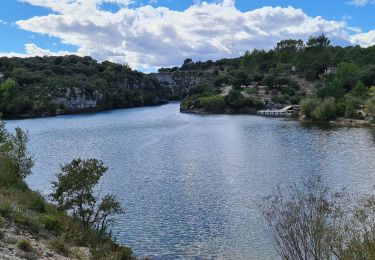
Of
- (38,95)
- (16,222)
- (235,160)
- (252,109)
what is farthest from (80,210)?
(38,95)

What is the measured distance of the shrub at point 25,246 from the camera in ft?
62.0

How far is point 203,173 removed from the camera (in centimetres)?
5138

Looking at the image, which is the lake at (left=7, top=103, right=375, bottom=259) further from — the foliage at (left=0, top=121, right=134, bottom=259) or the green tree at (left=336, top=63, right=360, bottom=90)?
the green tree at (left=336, top=63, right=360, bottom=90)

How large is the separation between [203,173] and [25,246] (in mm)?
33496

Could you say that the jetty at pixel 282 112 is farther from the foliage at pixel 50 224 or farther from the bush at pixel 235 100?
the foliage at pixel 50 224

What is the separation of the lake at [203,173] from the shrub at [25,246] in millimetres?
9491

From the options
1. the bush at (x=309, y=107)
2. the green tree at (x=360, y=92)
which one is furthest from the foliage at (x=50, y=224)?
the green tree at (x=360, y=92)

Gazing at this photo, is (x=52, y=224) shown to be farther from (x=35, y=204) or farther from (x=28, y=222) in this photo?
(x=35, y=204)

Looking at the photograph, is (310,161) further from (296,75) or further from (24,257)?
(296,75)

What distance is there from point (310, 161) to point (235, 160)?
31.5 ft

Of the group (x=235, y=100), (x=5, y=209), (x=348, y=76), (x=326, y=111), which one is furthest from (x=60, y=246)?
(x=348, y=76)

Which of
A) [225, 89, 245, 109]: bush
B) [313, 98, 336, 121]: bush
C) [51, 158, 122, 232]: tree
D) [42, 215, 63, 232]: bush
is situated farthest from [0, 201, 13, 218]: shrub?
[225, 89, 245, 109]: bush

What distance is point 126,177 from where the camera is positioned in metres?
49.8

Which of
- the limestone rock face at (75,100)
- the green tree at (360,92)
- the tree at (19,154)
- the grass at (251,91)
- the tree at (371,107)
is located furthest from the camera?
the limestone rock face at (75,100)
